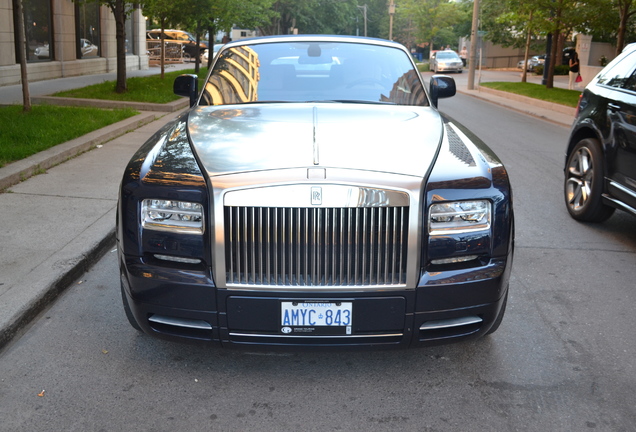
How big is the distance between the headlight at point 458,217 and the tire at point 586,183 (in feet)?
12.3

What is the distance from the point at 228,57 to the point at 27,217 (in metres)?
2.46

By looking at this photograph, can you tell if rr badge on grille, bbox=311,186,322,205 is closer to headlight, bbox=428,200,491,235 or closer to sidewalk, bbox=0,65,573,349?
headlight, bbox=428,200,491,235

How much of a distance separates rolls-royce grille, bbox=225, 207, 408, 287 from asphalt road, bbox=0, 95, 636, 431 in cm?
62

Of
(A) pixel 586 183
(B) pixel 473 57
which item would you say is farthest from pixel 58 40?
(A) pixel 586 183

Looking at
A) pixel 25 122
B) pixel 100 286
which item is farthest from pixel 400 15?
pixel 100 286

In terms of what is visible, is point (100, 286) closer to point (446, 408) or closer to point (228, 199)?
point (228, 199)

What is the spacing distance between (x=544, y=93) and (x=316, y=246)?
23246mm

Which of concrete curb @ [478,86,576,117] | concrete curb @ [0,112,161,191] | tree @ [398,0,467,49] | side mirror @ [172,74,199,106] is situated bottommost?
concrete curb @ [478,86,576,117]

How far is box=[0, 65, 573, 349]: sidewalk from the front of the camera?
4.66 m

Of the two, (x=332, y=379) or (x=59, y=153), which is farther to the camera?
(x=59, y=153)

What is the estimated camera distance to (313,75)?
16.8 feet

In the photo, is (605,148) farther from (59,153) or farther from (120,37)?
(120,37)

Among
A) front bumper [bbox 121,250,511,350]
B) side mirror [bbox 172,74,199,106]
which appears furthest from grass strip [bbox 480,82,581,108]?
front bumper [bbox 121,250,511,350]

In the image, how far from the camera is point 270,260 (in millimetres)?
3291
